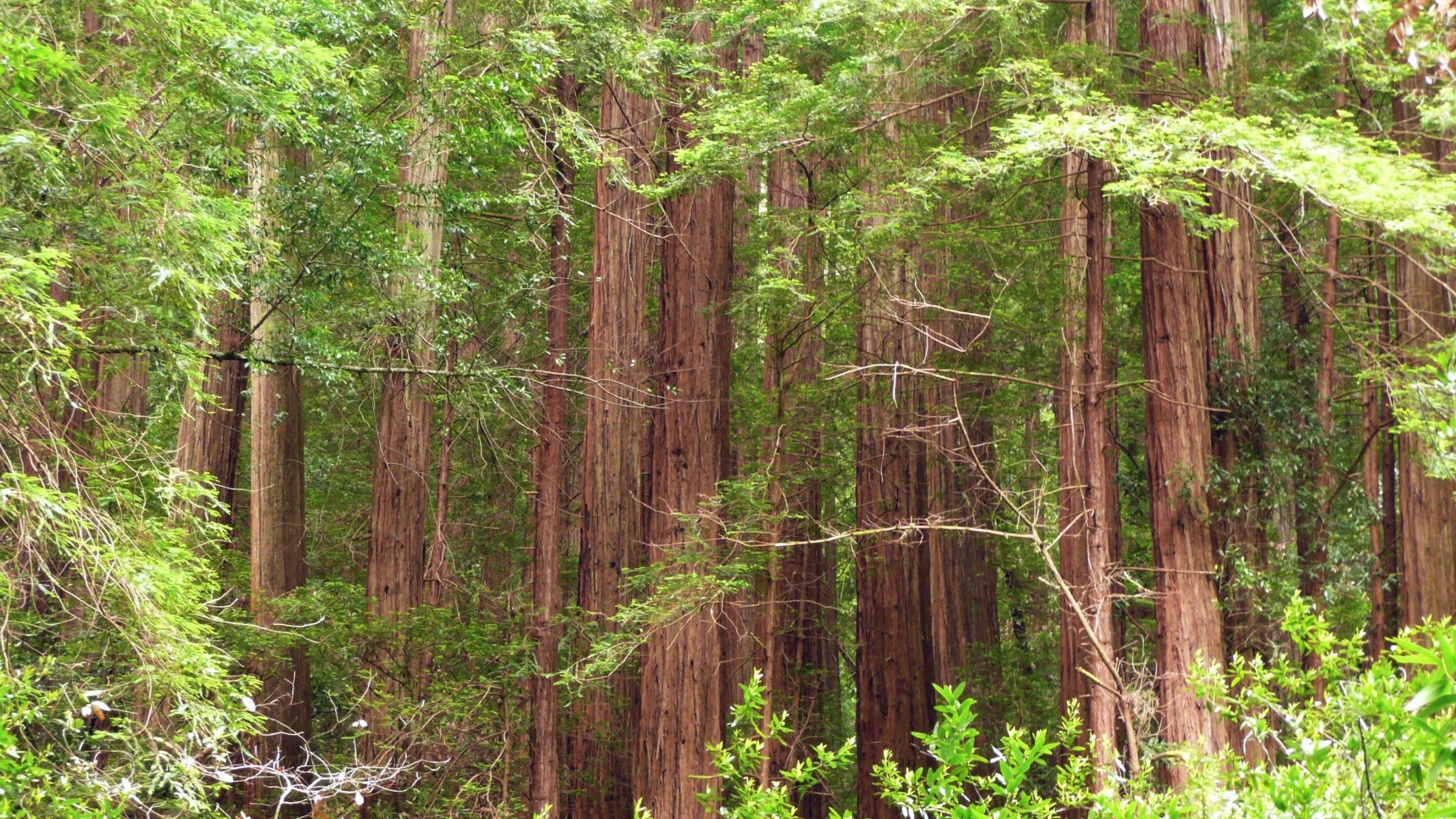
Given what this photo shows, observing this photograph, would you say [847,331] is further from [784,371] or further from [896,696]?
[896,696]

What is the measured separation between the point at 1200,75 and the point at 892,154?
8.15 ft

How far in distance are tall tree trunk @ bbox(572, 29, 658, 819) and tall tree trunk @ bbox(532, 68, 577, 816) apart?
1.19ft

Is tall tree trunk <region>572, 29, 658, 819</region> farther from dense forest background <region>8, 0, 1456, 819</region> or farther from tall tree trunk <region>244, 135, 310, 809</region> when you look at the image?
tall tree trunk <region>244, 135, 310, 809</region>

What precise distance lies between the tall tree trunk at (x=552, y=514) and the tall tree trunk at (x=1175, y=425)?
5.10 m

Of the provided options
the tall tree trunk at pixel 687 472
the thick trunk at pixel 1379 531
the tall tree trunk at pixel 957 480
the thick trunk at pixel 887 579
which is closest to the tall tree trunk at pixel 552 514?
A: the tall tree trunk at pixel 687 472

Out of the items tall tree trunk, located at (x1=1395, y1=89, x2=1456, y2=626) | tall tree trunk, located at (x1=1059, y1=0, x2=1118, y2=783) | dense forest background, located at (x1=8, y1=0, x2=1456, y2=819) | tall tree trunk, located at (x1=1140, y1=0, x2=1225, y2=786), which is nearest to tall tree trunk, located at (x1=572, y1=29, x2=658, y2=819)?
dense forest background, located at (x1=8, y1=0, x2=1456, y2=819)

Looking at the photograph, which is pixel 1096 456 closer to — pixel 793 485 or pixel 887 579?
pixel 793 485

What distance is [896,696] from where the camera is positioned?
13953mm

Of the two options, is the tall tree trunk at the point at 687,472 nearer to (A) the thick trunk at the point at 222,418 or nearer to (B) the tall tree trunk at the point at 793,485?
(B) the tall tree trunk at the point at 793,485

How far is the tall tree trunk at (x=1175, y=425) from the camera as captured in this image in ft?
29.9

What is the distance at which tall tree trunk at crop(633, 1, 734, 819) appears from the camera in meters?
10.3

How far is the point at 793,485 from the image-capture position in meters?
10.9

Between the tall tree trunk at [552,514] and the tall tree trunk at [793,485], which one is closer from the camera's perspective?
the tall tree trunk at [793,485]

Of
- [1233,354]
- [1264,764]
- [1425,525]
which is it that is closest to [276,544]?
[1233,354]
